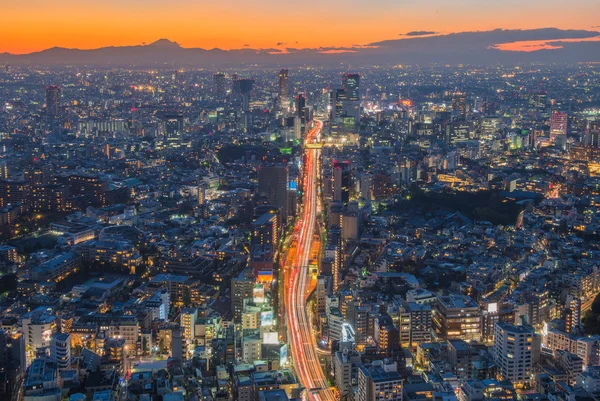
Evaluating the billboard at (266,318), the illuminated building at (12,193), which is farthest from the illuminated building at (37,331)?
the illuminated building at (12,193)

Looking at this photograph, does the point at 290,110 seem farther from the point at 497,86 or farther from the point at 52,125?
the point at 497,86

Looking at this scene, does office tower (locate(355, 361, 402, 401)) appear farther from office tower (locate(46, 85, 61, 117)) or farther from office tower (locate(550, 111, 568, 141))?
office tower (locate(46, 85, 61, 117))

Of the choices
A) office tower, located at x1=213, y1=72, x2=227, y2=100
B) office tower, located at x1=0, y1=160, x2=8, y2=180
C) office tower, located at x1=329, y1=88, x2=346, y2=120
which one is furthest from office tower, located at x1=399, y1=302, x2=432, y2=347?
office tower, located at x1=213, y1=72, x2=227, y2=100

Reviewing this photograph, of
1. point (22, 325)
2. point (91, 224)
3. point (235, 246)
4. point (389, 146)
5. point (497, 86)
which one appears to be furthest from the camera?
point (497, 86)

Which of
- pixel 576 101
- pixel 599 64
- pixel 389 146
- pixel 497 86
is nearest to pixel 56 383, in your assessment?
pixel 389 146

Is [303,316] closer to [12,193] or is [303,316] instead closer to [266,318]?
[266,318]
